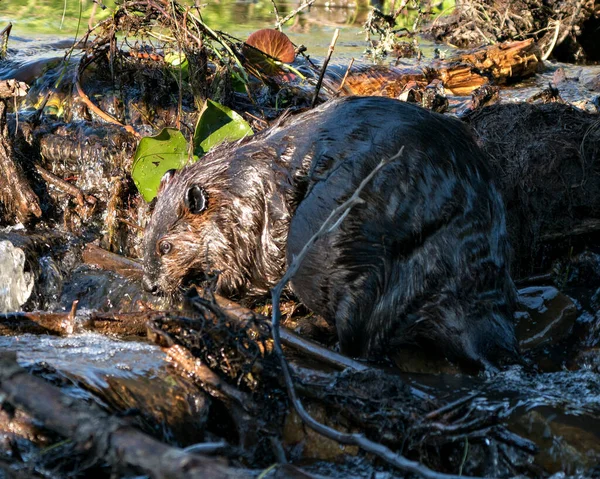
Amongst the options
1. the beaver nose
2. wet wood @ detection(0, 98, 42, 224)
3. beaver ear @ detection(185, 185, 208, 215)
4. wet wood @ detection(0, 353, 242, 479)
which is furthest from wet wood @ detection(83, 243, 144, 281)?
wet wood @ detection(0, 353, 242, 479)

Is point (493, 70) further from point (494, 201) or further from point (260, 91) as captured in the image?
point (494, 201)

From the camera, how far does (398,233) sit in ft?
12.0

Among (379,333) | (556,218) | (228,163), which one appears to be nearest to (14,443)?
(379,333)

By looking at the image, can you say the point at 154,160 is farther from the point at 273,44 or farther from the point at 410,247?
the point at 410,247

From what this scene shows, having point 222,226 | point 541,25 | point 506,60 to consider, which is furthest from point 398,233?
point 541,25

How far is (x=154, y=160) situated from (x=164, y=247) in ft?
3.97

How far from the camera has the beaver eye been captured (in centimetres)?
462

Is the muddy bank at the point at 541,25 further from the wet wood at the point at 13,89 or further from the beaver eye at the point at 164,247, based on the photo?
the beaver eye at the point at 164,247

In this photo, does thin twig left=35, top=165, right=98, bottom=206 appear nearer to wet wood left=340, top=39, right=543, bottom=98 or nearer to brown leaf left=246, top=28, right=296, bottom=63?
brown leaf left=246, top=28, right=296, bottom=63

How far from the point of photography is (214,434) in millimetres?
3133

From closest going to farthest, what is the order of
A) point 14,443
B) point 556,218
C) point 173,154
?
A: point 14,443 < point 556,218 < point 173,154

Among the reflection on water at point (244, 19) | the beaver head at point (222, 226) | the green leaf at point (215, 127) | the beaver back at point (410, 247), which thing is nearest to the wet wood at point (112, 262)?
the beaver head at point (222, 226)

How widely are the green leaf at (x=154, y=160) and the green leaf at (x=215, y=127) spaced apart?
0.12 meters

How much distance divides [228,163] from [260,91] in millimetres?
2547
